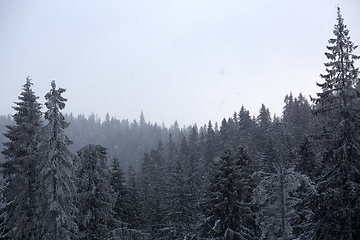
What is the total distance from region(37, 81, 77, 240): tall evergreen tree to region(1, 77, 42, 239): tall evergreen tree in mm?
1189

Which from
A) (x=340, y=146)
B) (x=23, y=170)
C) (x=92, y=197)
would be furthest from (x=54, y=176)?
(x=340, y=146)

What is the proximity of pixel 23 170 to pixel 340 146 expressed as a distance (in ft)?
67.6

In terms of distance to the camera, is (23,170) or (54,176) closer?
(54,176)

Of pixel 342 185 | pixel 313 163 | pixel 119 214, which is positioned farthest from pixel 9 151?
pixel 313 163

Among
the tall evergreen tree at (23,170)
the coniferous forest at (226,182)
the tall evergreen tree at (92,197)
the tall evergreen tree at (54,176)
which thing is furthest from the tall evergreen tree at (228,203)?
the tall evergreen tree at (23,170)

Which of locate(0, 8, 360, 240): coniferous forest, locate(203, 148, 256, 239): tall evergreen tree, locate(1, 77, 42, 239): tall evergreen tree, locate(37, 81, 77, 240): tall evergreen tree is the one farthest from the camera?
locate(203, 148, 256, 239): tall evergreen tree

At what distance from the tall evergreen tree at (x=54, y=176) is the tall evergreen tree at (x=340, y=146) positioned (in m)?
15.9

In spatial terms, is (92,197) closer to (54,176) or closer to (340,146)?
(54,176)

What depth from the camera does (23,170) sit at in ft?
55.1

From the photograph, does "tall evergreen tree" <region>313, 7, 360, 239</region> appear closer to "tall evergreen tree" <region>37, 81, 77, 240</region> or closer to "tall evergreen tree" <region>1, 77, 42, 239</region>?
"tall evergreen tree" <region>37, 81, 77, 240</region>

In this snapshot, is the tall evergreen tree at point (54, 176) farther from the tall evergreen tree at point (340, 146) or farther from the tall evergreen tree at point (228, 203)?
the tall evergreen tree at point (340, 146)

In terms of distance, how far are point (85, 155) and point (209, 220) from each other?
38.0 feet

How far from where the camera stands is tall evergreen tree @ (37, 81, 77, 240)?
616 inches

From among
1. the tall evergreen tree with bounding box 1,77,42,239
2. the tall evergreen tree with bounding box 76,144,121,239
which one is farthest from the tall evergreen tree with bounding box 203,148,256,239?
the tall evergreen tree with bounding box 1,77,42,239
